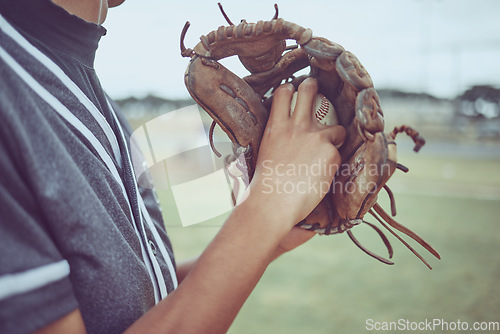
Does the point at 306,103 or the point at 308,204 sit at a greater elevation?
the point at 306,103

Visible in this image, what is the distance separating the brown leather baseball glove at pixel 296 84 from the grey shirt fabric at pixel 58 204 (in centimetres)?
23

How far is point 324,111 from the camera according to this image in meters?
0.86

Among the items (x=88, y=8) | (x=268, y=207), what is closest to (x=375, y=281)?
(x=268, y=207)

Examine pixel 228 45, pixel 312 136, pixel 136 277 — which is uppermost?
pixel 228 45

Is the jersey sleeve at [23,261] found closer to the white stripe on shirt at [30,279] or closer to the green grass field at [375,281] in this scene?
the white stripe on shirt at [30,279]

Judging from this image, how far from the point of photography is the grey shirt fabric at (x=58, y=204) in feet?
1.39

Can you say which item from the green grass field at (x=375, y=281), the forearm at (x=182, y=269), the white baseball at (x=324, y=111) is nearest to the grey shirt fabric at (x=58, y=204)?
the forearm at (x=182, y=269)

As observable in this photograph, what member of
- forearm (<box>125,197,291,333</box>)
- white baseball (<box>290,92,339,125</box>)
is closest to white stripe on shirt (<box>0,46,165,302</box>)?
forearm (<box>125,197,291,333</box>)

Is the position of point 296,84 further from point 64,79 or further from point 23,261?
point 23,261

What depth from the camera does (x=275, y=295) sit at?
9.11ft

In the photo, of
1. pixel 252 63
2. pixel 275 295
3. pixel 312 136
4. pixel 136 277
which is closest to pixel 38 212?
pixel 136 277

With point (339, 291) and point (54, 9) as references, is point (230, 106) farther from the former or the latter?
point (339, 291)

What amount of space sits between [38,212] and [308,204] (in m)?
0.38

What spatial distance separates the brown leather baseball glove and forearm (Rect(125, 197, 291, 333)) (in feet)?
0.85
